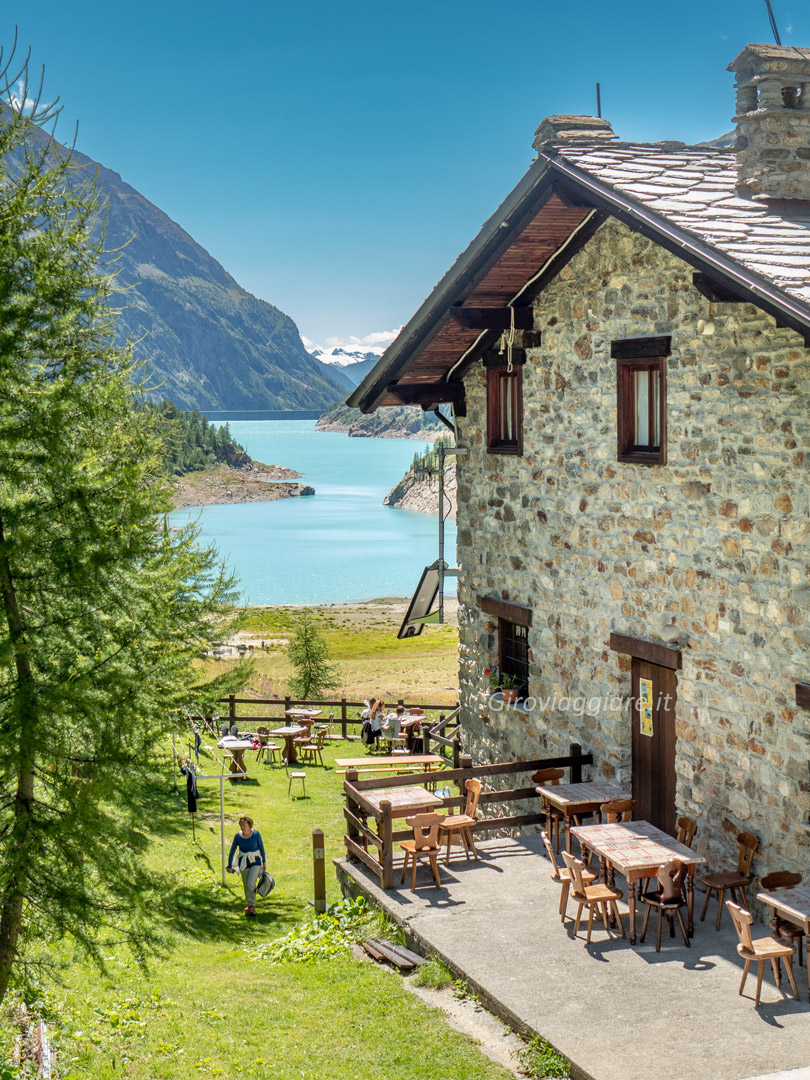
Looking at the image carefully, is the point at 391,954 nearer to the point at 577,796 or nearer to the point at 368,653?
the point at 577,796

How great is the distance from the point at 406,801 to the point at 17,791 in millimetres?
5090

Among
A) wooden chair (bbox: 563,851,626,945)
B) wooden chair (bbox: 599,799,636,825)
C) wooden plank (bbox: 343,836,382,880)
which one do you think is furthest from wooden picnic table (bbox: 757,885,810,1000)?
wooden plank (bbox: 343,836,382,880)

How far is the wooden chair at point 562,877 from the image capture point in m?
8.81

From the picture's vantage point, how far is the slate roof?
26.0 feet

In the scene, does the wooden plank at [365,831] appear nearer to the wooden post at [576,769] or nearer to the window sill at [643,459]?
the wooden post at [576,769]

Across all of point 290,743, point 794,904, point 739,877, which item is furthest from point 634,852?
point 290,743

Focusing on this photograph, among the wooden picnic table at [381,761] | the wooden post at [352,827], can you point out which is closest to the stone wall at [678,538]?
the wooden picnic table at [381,761]

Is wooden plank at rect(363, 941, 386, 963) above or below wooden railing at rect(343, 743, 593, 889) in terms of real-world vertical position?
below

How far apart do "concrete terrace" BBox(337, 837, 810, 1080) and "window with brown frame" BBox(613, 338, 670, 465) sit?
4.33 m

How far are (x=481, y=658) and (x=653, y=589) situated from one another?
4138mm

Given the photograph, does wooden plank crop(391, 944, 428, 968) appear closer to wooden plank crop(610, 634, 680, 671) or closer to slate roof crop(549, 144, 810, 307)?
wooden plank crop(610, 634, 680, 671)

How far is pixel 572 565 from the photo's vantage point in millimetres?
11859

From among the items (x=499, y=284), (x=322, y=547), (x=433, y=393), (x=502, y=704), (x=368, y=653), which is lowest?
(x=368, y=653)

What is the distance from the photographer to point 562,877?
926cm
